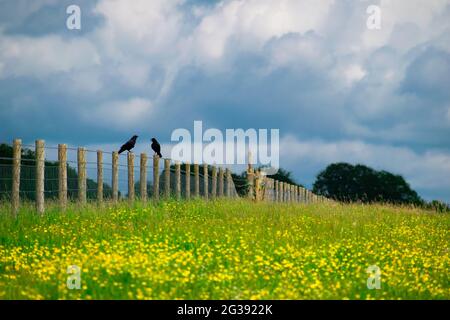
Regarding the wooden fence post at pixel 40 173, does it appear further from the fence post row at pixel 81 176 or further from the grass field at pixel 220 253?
the fence post row at pixel 81 176

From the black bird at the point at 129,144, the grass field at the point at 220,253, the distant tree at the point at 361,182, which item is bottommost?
the grass field at the point at 220,253

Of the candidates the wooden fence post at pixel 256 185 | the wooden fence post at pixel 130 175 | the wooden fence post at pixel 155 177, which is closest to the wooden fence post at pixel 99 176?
the wooden fence post at pixel 130 175

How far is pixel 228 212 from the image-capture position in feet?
73.3

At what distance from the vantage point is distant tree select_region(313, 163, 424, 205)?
85.3m

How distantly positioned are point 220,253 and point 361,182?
2905 inches

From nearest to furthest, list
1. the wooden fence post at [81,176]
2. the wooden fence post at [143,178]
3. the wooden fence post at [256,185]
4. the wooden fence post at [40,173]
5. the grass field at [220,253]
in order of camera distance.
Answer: the grass field at [220,253]
the wooden fence post at [40,173]
the wooden fence post at [81,176]
the wooden fence post at [143,178]
the wooden fence post at [256,185]

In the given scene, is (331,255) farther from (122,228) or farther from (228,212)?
(228,212)

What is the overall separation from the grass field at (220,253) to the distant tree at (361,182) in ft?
206

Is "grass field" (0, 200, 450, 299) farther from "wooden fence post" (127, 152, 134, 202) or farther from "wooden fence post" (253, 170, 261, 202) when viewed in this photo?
"wooden fence post" (253, 170, 261, 202)

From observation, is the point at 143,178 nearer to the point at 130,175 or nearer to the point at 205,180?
the point at 130,175

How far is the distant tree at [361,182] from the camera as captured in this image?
85.3 meters
